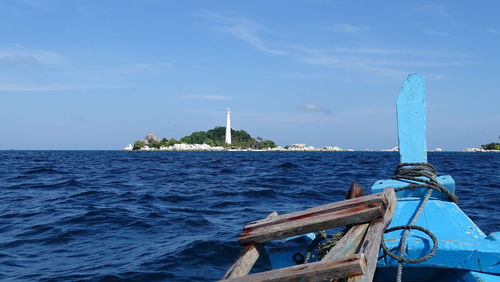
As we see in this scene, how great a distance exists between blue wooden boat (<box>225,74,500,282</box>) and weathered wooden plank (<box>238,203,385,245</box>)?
0.41 meters

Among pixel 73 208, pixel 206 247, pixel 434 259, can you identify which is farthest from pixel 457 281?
pixel 73 208

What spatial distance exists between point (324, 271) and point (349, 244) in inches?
19.6

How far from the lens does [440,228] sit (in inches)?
137

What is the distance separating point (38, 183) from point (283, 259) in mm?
15639

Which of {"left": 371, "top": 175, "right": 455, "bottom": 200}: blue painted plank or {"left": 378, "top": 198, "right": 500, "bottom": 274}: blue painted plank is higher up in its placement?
{"left": 371, "top": 175, "right": 455, "bottom": 200}: blue painted plank

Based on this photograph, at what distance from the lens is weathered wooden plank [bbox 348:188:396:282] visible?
84.3 inches

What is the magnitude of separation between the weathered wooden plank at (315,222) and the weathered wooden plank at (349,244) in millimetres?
56

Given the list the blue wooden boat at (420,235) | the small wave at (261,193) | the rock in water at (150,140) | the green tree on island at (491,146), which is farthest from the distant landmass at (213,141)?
the blue wooden boat at (420,235)

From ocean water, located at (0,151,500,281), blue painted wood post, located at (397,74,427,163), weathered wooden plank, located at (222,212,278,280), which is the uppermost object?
blue painted wood post, located at (397,74,427,163)

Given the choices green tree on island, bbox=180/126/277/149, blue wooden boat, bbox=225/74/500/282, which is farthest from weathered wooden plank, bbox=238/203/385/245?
green tree on island, bbox=180/126/277/149

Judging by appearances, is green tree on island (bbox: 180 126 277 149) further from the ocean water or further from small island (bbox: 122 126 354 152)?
the ocean water

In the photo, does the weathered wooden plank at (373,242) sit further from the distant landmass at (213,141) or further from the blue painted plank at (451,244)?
the distant landmass at (213,141)

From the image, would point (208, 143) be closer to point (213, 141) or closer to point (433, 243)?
point (213, 141)

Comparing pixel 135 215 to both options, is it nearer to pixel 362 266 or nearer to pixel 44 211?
pixel 44 211
